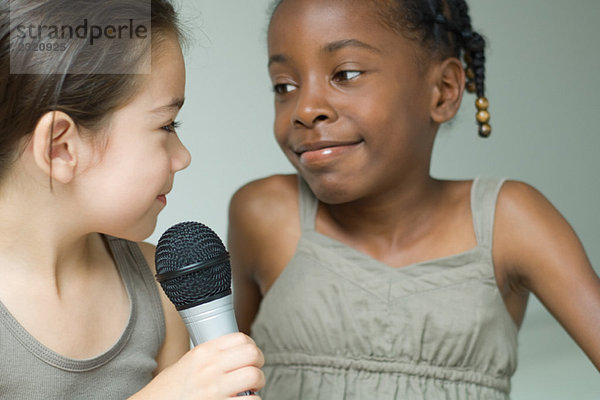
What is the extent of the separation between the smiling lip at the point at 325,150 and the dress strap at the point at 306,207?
0.52 feet

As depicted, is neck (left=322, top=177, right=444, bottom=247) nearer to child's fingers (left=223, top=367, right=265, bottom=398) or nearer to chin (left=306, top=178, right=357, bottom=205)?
chin (left=306, top=178, right=357, bottom=205)

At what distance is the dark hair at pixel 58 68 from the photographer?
791 millimetres

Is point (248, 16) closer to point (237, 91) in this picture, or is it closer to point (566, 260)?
point (237, 91)

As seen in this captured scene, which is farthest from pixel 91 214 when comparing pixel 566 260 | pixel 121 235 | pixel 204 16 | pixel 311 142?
pixel 204 16

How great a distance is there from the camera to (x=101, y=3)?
0.83 m

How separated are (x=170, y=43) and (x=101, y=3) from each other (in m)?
0.08

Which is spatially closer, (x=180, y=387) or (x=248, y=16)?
(x=180, y=387)

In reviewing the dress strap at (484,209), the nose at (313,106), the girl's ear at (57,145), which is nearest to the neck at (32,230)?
the girl's ear at (57,145)

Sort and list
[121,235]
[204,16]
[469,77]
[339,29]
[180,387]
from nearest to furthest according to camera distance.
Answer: [180,387] → [121,235] → [339,29] → [469,77] → [204,16]

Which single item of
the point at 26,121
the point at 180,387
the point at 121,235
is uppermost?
the point at 26,121

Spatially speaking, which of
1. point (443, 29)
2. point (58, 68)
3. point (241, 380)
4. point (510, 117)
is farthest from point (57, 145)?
point (510, 117)

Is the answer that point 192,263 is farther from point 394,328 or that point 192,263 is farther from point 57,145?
point 394,328

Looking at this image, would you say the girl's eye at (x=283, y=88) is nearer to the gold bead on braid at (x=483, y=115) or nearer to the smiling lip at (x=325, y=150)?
the smiling lip at (x=325, y=150)

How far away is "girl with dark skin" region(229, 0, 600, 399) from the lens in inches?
43.1
